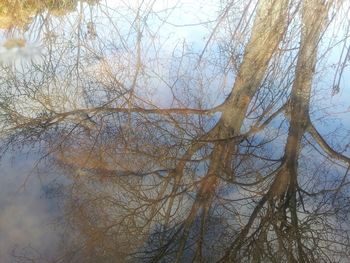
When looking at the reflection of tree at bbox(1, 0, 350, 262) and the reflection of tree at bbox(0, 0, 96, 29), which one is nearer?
the reflection of tree at bbox(1, 0, 350, 262)

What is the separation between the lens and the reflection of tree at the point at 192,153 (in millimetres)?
2598

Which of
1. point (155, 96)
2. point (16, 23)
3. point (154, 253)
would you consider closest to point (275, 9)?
point (155, 96)

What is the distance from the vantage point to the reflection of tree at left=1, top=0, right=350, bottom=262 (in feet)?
8.52

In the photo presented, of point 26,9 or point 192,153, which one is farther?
point 26,9

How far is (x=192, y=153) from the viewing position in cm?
312

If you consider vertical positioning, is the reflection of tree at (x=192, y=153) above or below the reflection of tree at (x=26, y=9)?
below

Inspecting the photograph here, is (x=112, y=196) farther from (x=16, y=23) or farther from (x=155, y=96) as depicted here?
(x=16, y=23)

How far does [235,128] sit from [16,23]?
1830 millimetres

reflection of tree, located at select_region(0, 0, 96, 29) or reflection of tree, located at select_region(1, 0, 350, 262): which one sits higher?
reflection of tree, located at select_region(0, 0, 96, 29)

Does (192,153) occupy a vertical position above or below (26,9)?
below

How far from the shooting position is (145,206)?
273cm

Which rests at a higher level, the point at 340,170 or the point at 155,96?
the point at 155,96

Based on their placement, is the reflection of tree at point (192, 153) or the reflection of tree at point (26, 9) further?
the reflection of tree at point (26, 9)

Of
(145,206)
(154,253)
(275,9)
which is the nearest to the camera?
(154,253)
